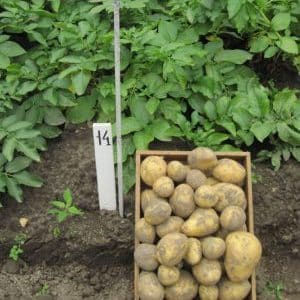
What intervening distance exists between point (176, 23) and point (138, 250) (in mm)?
1122

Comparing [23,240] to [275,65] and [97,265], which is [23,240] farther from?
[275,65]

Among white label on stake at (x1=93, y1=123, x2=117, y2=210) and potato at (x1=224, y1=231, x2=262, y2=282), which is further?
white label on stake at (x1=93, y1=123, x2=117, y2=210)

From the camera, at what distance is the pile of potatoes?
1.76 meters

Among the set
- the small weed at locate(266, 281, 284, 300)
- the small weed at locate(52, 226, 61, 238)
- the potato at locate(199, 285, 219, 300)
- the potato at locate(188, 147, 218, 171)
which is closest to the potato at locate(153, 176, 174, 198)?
the potato at locate(188, 147, 218, 171)

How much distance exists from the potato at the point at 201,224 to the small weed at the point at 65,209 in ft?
1.61

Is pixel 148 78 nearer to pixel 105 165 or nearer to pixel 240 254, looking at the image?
pixel 105 165

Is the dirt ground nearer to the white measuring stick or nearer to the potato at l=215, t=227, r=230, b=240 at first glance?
the white measuring stick

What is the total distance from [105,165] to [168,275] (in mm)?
476

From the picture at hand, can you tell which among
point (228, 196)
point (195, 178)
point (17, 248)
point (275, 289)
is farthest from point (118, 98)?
point (275, 289)

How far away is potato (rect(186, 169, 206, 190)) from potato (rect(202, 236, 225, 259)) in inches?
7.5

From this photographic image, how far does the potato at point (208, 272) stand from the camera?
1.76 meters

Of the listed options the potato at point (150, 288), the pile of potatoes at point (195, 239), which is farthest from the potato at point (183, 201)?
the potato at point (150, 288)

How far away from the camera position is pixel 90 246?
2.09 m

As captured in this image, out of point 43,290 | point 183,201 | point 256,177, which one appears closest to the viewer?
point 183,201
